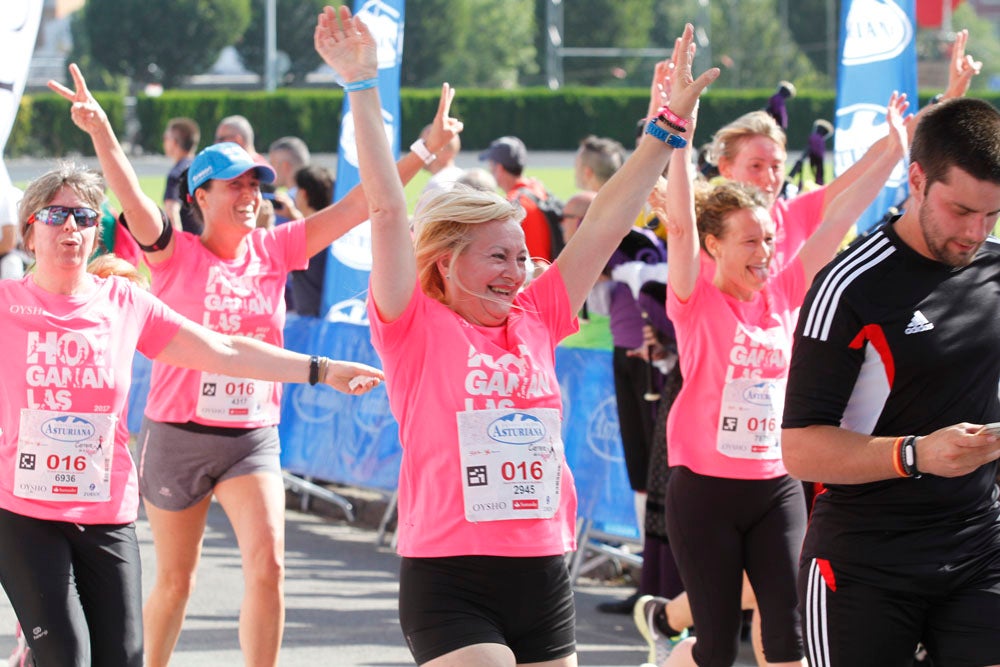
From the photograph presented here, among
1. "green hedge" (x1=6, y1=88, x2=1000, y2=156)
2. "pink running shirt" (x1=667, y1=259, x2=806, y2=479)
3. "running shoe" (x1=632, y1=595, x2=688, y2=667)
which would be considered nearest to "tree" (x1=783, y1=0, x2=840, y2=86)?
"green hedge" (x1=6, y1=88, x2=1000, y2=156)

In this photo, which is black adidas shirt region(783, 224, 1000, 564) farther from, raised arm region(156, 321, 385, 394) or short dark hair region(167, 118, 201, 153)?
short dark hair region(167, 118, 201, 153)

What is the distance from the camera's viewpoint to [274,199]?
1098cm

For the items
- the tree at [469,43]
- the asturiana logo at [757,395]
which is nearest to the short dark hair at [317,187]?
the asturiana logo at [757,395]

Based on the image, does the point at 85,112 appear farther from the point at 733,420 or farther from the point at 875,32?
the point at 875,32

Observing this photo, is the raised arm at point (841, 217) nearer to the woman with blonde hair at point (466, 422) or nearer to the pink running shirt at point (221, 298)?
the woman with blonde hair at point (466, 422)

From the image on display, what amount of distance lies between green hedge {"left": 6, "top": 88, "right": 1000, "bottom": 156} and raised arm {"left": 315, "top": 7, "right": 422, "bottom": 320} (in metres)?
44.9

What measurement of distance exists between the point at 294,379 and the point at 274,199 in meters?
6.26

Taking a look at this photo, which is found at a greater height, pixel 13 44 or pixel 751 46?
pixel 751 46

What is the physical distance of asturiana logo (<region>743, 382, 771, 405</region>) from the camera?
5.34 m

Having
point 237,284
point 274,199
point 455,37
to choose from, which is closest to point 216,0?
point 455,37

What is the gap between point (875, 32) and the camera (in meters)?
9.10

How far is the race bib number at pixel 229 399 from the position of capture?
580 centimetres

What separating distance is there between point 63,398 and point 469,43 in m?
83.0

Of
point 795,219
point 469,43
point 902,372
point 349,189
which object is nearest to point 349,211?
point 795,219
